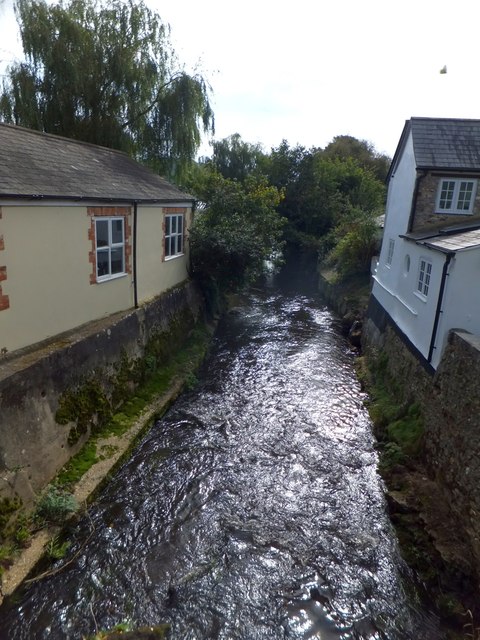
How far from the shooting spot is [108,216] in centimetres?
1094

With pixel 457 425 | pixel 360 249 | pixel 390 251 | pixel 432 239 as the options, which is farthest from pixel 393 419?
pixel 360 249

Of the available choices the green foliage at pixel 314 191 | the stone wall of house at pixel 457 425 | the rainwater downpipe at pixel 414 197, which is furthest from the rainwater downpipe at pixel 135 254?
the green foliage at pixel 314 191

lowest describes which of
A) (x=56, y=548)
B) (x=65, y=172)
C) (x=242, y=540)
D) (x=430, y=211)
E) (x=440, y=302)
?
(x=242, y=540)

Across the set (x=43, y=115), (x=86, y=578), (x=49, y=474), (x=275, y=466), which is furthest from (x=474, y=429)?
(x=43, y=115)

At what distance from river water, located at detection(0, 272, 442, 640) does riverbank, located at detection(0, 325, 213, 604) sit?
0.28 meters

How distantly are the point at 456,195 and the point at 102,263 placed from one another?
11755 mm

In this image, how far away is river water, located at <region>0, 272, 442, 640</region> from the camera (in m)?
5.99

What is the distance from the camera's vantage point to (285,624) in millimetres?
5988

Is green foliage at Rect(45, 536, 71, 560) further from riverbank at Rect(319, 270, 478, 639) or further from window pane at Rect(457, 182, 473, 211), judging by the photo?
window pane at Rect(457, 182, 473, 211)

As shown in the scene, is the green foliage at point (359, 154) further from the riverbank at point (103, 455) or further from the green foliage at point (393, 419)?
the riverbank at point (103, 455)

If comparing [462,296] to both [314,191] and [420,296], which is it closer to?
[420,296]

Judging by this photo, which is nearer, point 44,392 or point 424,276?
point 44,392

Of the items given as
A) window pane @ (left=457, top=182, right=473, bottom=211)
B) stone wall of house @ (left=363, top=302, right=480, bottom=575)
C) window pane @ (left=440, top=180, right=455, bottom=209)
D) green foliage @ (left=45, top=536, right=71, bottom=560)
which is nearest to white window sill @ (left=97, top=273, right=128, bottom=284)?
green foliage @ (left=45, top=536, right=71, bottom=560)

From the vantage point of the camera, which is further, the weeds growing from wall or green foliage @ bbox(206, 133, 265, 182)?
green foliage @ bbox(206, 133, 265, 182)
